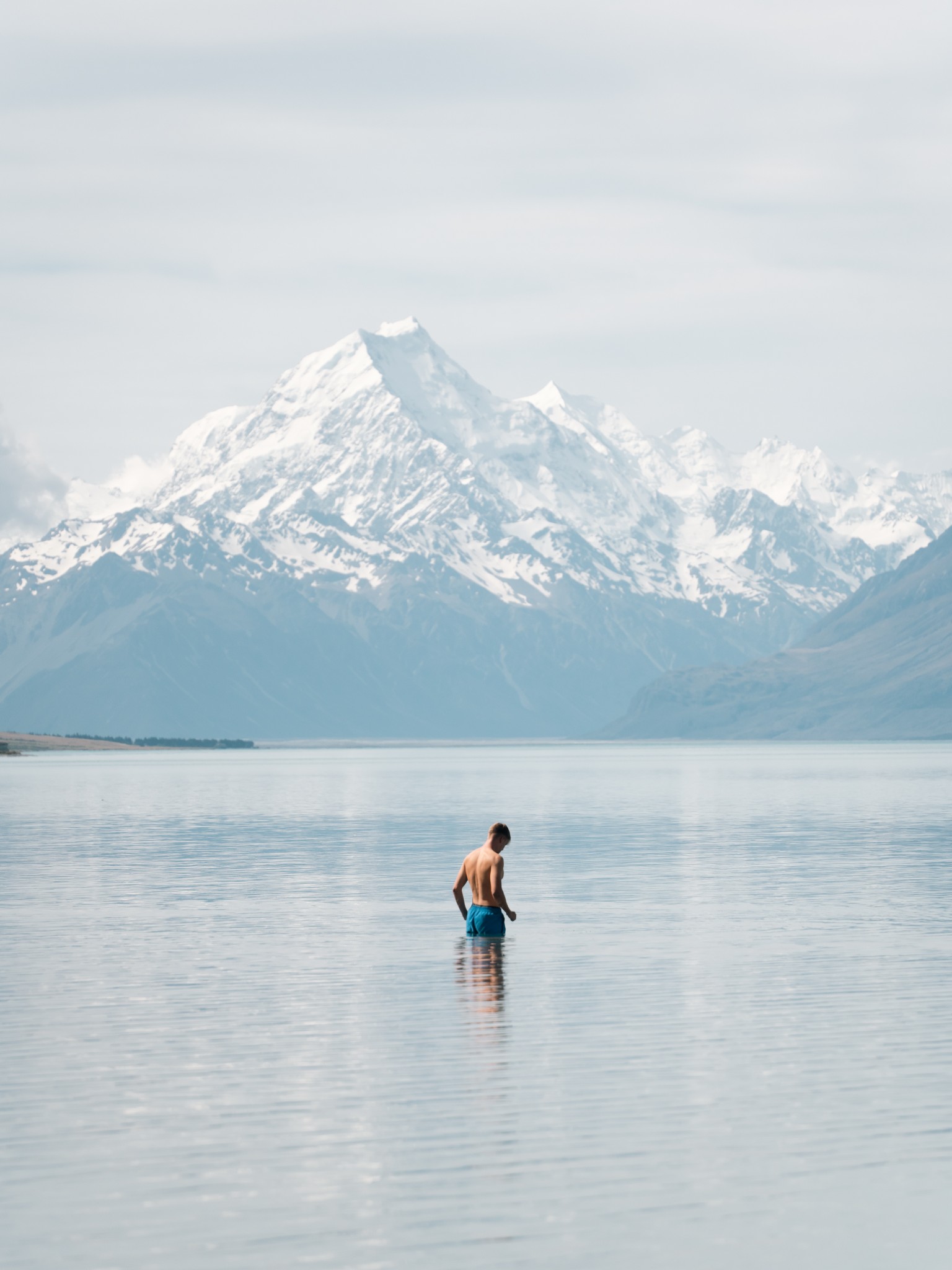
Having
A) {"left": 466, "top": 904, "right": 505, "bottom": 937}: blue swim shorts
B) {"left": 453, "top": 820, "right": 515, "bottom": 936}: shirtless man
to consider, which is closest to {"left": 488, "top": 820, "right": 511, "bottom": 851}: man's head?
{"left": 453, "top": 820, "right": 515, "bottom": 936}: shirtless man

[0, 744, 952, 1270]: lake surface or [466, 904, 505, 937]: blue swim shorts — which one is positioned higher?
[466, 904, 505, 937]: blue swim shorts

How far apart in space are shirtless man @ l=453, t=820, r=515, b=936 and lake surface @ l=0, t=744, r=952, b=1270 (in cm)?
70

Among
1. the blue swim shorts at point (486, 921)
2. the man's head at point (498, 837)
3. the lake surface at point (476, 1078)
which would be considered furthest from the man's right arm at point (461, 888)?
the man's head at point (498, 837)

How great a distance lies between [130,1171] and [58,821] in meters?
113

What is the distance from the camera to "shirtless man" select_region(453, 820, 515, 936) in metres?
49.7

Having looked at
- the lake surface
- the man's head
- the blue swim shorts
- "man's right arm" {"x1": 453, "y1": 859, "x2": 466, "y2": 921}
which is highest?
the man's head

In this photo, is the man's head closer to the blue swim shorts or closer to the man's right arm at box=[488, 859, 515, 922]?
the man's right arm at box=[488, 859, 515, 922]

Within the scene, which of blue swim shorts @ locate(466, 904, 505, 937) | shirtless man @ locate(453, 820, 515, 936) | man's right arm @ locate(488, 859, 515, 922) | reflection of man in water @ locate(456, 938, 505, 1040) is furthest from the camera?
blue swim shorts @ locate(466, 904, 505, 937)

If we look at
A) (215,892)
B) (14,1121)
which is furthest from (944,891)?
(14,1121)

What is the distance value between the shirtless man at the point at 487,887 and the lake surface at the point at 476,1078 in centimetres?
70

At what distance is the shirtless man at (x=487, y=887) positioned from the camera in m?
49.7

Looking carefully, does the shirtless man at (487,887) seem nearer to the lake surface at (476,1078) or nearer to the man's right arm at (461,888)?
the man's right arm at (461,888)

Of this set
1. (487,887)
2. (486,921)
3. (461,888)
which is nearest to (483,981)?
(487,887)

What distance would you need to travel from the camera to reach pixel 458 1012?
39156 millimetres
